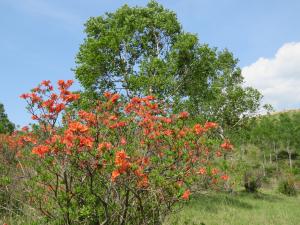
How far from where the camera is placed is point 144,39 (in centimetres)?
2233

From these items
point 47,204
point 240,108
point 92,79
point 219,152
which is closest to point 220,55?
point 240,108

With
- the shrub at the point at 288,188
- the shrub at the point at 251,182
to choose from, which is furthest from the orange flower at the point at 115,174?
the shrub at the point at 288,188

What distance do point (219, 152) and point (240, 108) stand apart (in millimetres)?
25232

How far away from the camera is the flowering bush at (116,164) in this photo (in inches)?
215

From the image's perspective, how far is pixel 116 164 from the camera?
5004 millimetres

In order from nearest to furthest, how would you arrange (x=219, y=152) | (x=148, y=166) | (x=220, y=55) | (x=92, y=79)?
(x=148, y=166), (x=219, y=152), (x=92, y=79), (x=220, y=55)

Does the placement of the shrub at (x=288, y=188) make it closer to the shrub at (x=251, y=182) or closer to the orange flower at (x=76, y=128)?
the shrub at (x=251, y=182)

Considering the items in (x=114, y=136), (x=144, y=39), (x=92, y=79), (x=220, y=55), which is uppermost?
(x=220, y=55)

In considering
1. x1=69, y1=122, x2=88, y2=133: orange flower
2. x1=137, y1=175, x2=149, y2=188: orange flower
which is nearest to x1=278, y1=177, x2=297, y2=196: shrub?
x1=137, y1=175, x2=149, y2=188: orange flower

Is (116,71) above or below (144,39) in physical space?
below

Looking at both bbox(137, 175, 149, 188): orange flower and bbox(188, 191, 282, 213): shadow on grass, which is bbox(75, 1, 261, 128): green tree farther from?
bbox(137, 175, 149, 188): orange flower

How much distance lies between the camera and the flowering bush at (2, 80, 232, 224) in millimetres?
5465

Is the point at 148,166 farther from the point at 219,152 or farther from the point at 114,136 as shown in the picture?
the point at 219,152

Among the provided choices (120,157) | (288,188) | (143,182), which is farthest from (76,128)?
(288,188)
